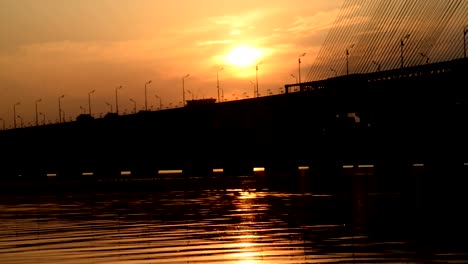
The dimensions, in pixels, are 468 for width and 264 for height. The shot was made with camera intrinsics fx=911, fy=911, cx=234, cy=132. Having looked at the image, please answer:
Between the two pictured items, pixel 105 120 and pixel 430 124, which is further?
pixel 105 120

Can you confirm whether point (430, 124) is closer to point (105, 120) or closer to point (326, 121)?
point (326, 121)

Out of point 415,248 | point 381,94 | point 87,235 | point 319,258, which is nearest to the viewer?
point 319,258

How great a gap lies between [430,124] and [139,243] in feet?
333

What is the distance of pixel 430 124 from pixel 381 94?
8.42 m

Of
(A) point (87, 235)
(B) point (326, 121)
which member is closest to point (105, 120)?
(B) point (326, 121)

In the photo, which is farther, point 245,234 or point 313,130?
point 313,130

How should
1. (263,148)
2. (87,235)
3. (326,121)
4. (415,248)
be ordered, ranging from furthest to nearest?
(263,148) < (326,121) < (87,235) < (415,248)

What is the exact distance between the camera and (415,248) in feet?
95.3

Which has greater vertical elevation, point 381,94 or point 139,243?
point 381,94

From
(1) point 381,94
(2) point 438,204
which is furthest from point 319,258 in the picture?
A: (1) point 381,94

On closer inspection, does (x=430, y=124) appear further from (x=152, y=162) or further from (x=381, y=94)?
(x=152, y=162)

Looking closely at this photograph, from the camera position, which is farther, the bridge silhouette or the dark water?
the bridge silhouette

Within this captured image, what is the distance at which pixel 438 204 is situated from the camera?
53094mm

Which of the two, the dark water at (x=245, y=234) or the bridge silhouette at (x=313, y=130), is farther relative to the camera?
the bridge silhouette at (x=313, y=130)
